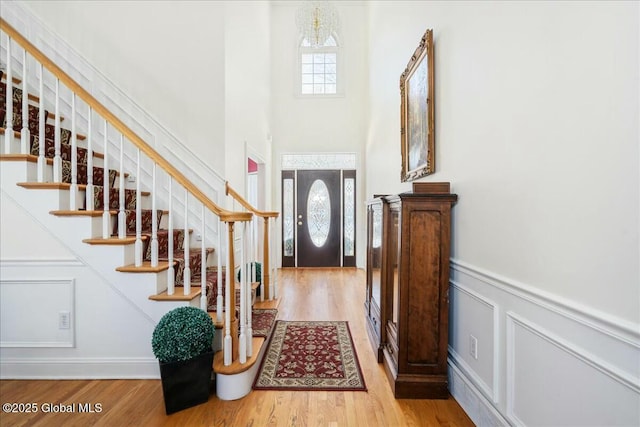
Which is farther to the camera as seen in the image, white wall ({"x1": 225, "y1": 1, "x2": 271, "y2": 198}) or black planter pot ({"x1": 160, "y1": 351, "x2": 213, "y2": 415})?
white wall ({"x1": 225, "y1": 1, "x2": 271, "y2": 198})

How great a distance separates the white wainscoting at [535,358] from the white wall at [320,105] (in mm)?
4081

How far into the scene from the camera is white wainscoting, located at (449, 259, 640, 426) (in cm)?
94

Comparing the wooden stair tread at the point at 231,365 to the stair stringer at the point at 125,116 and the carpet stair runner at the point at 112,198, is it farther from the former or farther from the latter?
the stair stringer at the point at 125,116

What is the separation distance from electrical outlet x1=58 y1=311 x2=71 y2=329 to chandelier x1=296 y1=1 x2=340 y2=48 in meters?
4.75

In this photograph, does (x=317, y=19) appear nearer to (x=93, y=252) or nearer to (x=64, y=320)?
(x=93, y=252)

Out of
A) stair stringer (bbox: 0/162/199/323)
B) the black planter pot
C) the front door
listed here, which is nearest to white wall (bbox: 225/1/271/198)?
the front door

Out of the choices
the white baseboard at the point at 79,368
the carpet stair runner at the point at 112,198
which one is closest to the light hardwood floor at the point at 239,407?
the white baseboard at the point at 79,368

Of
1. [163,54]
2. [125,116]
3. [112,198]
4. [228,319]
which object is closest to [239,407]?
[228,319]

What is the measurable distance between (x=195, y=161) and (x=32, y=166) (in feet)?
4.42

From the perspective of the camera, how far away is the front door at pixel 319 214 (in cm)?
592

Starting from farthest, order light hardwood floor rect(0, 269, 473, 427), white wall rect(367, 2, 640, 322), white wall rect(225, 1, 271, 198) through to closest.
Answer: white wall rect(225, 1, 271, 198)
light hardwood floor rect(0, 269, 473, 427)
white wall rect(367, 2, 640, 322)

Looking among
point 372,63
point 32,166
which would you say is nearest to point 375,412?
point 32,166

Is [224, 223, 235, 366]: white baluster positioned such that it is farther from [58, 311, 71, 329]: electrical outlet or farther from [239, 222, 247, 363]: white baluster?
[58, 311, 71, 329]: electrical outlet

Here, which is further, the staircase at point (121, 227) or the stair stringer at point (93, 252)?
the stair stringer at point (93, 252)
